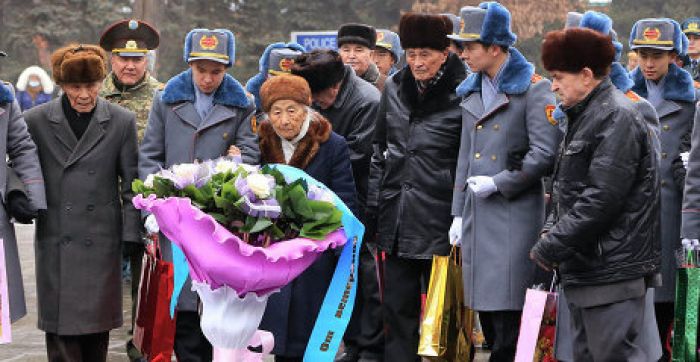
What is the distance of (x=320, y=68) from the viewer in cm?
865

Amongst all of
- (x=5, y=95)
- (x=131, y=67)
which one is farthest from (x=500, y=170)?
(x=131, y=67)

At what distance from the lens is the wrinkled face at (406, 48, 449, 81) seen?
25.2 ft

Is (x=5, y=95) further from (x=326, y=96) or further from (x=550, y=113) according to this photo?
(x=550, y=113)

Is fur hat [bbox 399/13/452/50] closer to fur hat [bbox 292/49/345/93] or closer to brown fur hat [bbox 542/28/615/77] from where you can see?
fur hat [bbox 292/49/345/93]

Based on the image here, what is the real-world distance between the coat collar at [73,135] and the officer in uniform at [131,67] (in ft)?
6.49

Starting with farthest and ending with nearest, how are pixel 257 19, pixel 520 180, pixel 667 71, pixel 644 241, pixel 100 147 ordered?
1. pixel 257 19
2. pixel 667 71
3. pixel 100 147
4. pixel 520 180
5. pixel 644 241

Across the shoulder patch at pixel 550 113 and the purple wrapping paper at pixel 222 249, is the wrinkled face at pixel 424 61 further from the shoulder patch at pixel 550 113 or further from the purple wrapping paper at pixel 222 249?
the purple wrapping paper at pixel 222 249

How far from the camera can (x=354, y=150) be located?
8852 millimetres

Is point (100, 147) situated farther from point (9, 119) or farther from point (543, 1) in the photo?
point (543, 1)

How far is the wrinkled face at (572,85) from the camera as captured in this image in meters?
6.01

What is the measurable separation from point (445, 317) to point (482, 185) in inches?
34.0

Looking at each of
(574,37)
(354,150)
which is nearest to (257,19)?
(354,150)

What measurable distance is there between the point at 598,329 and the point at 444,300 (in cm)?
167

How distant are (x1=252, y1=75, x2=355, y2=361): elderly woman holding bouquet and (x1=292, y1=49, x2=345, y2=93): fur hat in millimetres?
1387
